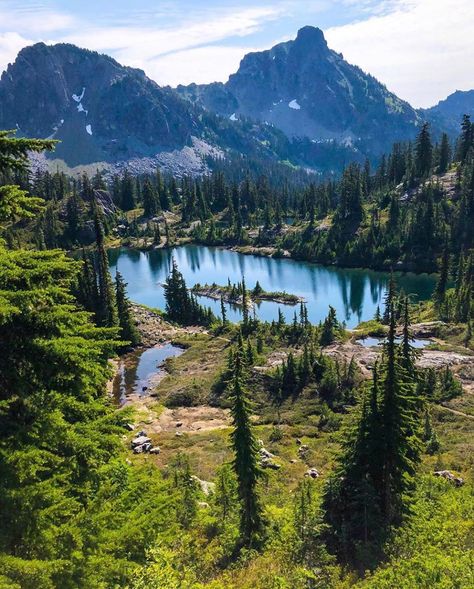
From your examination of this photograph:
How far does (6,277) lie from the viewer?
10836 millimetres

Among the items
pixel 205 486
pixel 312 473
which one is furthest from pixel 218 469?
pixel 312 473

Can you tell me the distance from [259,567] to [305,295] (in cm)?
9786

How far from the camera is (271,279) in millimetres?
134500

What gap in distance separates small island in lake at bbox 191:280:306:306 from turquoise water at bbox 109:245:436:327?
233cm

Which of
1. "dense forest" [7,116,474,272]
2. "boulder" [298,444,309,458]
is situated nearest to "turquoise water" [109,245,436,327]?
"dense forest" [7,116,474,272]

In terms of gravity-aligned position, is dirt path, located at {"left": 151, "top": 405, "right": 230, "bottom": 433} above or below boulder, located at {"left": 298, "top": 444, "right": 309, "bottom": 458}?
below

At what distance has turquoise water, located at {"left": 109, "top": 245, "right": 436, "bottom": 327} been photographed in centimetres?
10806

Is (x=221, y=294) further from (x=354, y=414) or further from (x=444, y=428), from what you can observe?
(x=354, y=414)

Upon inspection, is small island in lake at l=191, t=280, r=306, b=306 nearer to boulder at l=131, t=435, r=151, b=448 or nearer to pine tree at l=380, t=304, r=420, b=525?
boulder at l=131, t=435, r=151, b=448

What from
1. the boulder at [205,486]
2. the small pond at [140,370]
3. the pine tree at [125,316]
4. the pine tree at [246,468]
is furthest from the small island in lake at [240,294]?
the pine tree at [246,468]

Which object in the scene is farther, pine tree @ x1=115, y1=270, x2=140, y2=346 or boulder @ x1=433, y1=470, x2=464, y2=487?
pine tree @ x1=115, y1=270, x2=140, y2=346

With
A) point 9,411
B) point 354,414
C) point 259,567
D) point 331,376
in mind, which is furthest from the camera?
point 331,376

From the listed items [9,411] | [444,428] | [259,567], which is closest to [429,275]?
[444,428]

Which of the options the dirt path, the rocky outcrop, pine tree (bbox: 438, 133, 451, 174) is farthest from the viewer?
pine tree (bbox: 438, 133, 451, 174)
